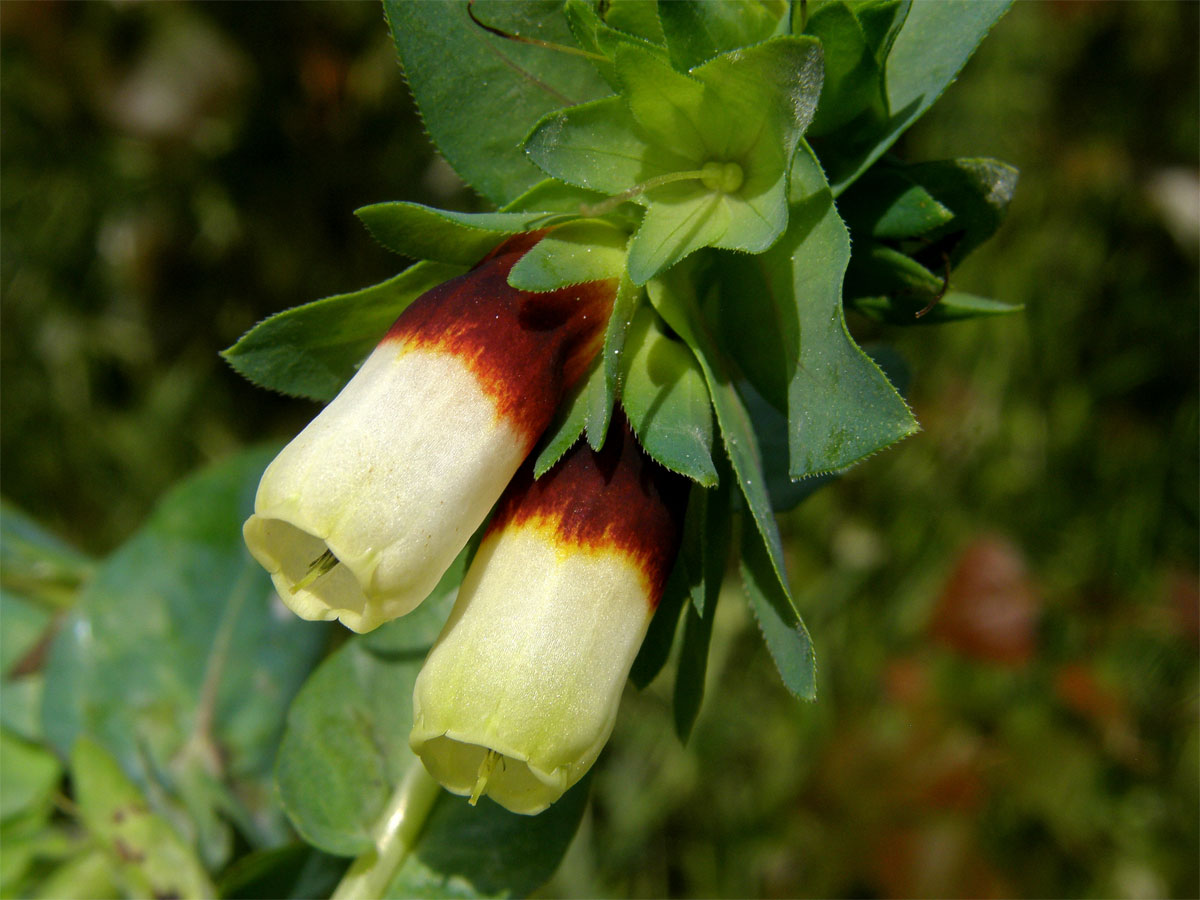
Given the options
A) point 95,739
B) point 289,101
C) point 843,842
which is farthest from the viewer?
point 289,101

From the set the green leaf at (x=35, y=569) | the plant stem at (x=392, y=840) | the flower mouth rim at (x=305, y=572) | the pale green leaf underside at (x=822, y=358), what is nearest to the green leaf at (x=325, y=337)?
the flower mouth rim at (x=305, y=572)

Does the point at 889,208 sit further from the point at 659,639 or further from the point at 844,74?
the point at 659,639

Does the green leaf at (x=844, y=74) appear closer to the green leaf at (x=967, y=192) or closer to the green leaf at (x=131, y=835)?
the green leaf at (x=967, y=192)

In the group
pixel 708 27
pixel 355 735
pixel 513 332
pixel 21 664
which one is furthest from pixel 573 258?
pixel 21 664

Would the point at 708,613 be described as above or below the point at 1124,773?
above

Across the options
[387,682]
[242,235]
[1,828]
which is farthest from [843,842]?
[242,235]

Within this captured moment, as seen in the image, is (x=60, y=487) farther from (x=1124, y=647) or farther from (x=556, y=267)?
(x=1124, y=647)
